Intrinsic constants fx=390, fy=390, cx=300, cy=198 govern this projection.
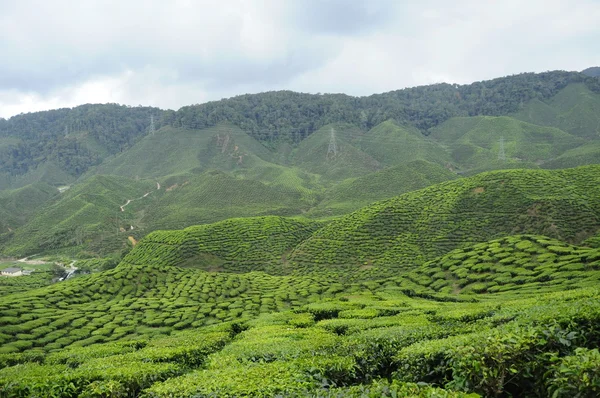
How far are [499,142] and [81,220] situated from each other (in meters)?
140

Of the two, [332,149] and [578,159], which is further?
[332,149]

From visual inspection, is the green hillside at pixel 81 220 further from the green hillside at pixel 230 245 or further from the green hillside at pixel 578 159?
the green hillside at pixel 578 159

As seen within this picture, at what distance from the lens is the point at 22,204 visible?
133 metres

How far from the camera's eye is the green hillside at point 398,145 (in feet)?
469

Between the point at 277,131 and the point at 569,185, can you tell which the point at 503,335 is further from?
the point at 277,131

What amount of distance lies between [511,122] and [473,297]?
153911 mm

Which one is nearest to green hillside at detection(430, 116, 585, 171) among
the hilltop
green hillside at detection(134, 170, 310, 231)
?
the hilltop

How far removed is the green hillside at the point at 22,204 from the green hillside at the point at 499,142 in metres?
138

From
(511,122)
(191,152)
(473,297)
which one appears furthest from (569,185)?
(191,152)

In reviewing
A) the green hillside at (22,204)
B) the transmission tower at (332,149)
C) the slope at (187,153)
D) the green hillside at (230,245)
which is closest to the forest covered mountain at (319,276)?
the green hillside at (230,245)

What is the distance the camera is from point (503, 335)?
24.4 feet

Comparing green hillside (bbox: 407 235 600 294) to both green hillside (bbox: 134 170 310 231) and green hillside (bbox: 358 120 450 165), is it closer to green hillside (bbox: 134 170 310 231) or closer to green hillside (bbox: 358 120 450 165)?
green hillside (bbox: 134 170 310 231)

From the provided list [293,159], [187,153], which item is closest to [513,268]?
[293,159]

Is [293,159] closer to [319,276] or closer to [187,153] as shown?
[187,153]
